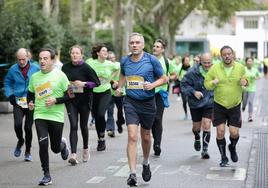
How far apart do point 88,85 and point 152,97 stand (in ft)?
6.14

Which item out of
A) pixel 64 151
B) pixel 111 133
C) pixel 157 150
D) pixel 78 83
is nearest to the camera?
pixel 64 151

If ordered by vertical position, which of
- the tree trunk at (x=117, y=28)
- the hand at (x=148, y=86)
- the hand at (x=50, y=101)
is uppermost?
the tree trunk at (x=117, y=28)

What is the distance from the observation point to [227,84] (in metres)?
10.3

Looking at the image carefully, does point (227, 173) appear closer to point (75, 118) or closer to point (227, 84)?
point (227, 84)

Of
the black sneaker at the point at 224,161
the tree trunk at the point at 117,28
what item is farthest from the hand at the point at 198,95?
the tree trunk at the point at 117,28

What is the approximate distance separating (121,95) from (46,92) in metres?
1.34

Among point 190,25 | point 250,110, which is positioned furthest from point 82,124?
point 190,25

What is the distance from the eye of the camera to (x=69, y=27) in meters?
30.0

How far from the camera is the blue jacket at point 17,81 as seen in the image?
36.0 feet

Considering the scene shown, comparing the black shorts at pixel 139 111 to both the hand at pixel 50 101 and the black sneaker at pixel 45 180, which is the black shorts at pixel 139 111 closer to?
the hand at pixel 50 101

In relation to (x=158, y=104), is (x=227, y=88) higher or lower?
higher

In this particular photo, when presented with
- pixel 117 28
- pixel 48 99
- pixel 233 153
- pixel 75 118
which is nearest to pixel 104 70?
pixel 75 118

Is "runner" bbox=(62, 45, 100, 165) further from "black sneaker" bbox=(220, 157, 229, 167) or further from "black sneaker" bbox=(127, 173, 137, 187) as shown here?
"black sneaker" bbox=(127, 173, 137, 187)

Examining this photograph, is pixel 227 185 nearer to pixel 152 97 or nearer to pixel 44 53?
pixel 152 97
